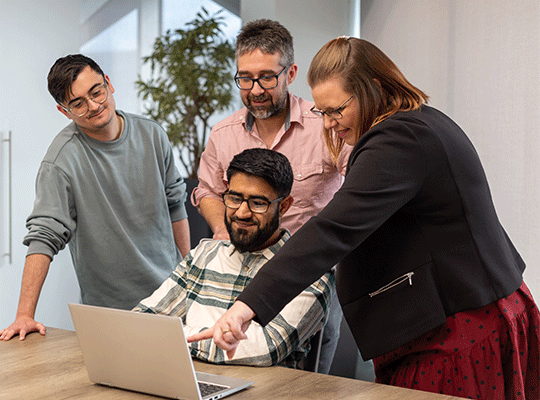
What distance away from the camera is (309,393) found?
4.30 feet

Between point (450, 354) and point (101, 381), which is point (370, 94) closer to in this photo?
point (450, 354)

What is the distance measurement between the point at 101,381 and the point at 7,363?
0.36m

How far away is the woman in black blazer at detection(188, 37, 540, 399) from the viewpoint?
3.97ft

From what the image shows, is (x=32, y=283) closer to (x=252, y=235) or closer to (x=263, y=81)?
(x=252, y=235)

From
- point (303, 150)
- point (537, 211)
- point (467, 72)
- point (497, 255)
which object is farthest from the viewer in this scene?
point (467, 72)

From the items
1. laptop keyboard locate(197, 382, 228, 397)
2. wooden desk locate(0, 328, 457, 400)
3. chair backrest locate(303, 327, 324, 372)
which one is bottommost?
chair backrest locate(303, 327, 324, 372)

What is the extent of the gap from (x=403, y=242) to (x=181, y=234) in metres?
1.47

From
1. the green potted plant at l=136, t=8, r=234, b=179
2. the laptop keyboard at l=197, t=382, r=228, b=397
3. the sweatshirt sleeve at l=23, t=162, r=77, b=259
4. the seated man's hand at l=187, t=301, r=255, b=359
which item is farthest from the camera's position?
the green potted plant at l=136, t=8, r=234, b=179

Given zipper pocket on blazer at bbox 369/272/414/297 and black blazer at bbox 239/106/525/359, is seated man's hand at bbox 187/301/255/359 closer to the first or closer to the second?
black blazer at bbox 239/106/525/359

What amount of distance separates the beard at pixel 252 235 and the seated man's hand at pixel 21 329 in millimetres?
680

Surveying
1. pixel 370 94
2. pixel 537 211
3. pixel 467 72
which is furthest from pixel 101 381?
pixel 467 72

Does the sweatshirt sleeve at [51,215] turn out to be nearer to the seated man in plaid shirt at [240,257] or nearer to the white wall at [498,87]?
the seated man in plaid shirt at [240,257]

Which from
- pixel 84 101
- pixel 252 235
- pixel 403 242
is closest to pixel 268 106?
pixel 252 235

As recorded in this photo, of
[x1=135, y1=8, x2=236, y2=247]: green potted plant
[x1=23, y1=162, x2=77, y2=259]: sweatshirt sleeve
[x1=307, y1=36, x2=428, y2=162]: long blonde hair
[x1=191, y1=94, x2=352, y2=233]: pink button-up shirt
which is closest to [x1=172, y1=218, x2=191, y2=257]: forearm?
[x1=191, y1=94, x2=352, y2=233]: pink button-up shirt
